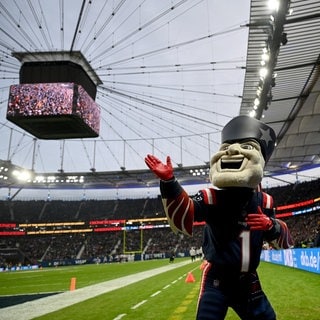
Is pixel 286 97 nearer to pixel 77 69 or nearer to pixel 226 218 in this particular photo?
pixel 77 69

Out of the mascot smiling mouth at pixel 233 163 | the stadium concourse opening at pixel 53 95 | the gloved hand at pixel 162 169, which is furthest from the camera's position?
the stadium concourse opening at pixel 53 95

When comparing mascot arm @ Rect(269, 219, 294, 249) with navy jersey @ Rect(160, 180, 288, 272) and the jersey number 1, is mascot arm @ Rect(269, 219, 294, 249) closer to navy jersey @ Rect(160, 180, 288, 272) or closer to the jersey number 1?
navy jersey @ Rect(160, 180, 288, 272)

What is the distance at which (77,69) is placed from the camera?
19.3 meters

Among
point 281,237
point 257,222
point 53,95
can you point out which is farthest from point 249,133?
point 53,95

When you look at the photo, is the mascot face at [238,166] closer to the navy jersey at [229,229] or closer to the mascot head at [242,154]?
the mascot head at [242,154]

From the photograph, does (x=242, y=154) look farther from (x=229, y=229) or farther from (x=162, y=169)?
(x=162, y=169)

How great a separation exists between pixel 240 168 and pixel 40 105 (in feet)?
54.4

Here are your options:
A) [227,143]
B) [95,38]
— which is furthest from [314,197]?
[227,143]

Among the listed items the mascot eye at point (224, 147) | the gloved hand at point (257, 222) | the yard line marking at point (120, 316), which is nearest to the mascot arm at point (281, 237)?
the gloved hand at point (257, 222)

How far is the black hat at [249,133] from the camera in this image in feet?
11.5

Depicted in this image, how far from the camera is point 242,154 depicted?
330cm

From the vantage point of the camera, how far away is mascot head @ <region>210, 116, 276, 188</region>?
3.19 m

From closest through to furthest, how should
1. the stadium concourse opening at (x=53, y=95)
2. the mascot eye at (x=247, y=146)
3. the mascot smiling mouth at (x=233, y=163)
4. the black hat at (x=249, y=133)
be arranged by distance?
the mascot smiling mouth at (x=233, y=163)
the mascot eye at (x=247, y=146)
the black hat at (x=249, y=133)
the stadium concourse opening at (x=53, y=95)

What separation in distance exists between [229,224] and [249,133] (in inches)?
34.5
